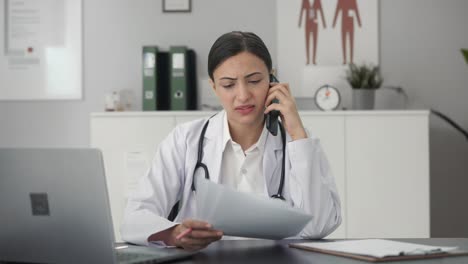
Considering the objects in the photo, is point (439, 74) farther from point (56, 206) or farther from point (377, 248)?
point (56, 206)

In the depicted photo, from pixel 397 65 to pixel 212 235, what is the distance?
3.30 m

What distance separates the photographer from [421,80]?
15.3 feet

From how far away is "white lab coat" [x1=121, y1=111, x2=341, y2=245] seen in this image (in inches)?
84.0

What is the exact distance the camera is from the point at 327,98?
450 centimetres

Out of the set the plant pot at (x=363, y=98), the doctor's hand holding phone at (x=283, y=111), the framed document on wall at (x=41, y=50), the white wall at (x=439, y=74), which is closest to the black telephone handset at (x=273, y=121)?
the doctor's hand holding phone at (x=283, y=111)

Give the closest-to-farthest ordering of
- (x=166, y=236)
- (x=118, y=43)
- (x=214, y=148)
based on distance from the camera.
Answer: (x=166, y=236), (x=214, y=148), (x=118, y=43)

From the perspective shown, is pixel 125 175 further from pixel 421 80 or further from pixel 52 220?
pixel 52 220

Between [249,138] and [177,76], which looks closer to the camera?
[249,138]

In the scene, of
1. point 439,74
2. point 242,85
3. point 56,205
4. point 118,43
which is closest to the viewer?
point 56,205

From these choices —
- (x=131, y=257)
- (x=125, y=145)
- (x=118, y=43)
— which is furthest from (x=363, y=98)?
(x=131, y=257)

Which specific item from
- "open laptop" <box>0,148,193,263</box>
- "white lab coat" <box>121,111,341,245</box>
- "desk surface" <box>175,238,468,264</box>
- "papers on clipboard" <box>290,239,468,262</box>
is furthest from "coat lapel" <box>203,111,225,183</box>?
"open laptop" <box>0,148,193,263</box>

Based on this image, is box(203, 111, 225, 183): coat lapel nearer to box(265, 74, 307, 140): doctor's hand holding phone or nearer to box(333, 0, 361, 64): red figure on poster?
box(265, 74, 307, 140): doctor's hand holding phone

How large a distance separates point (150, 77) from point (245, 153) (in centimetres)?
220

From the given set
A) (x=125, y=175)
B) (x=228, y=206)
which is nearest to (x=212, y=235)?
(x=228, y=206)
